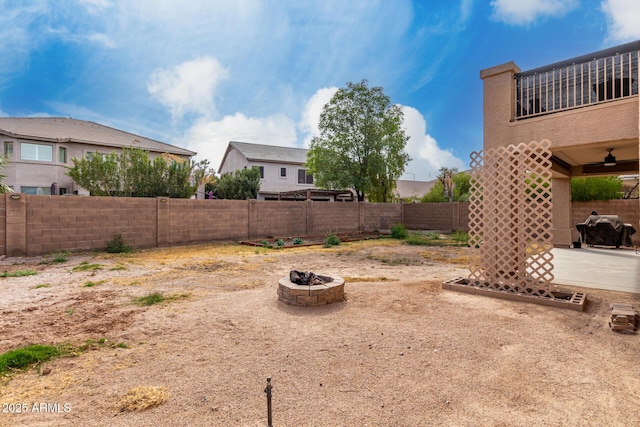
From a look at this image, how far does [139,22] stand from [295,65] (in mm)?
6391

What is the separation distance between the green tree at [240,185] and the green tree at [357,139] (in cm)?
574

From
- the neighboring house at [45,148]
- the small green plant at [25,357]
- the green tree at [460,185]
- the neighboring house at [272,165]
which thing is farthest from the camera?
the green tree at [460,185]

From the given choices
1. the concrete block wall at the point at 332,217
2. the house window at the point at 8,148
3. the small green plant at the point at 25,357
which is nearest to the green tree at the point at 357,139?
the concrete block wall at the point at 332,217

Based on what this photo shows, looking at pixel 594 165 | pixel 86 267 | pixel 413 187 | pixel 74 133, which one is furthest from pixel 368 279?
pixel 413 187

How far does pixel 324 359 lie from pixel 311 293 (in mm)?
1753

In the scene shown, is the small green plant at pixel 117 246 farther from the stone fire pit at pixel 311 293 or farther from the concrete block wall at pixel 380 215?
the concrete block wall at pixel 380 215

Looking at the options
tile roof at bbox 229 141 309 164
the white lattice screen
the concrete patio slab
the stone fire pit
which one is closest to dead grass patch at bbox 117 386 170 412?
the stone fire pit

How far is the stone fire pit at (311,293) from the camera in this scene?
5023 mm

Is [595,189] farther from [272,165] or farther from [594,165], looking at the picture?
[272,165]

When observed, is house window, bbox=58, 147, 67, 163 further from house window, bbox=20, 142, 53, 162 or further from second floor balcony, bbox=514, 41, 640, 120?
second floor balcony, bbox=514, 41, 640, 120

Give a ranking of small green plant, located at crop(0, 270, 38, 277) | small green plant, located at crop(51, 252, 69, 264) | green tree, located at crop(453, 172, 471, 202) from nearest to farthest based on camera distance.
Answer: small green plant, located at crop(0, 270, 38, 277), small green plant, located at crop(51, 252, 69, 264), green tree, located at crop(453, 172, 471, 202)

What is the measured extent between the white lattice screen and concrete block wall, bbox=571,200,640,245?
1082 cm

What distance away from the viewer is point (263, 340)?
12.4 ft

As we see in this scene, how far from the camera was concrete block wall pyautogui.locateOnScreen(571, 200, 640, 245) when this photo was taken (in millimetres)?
13352
